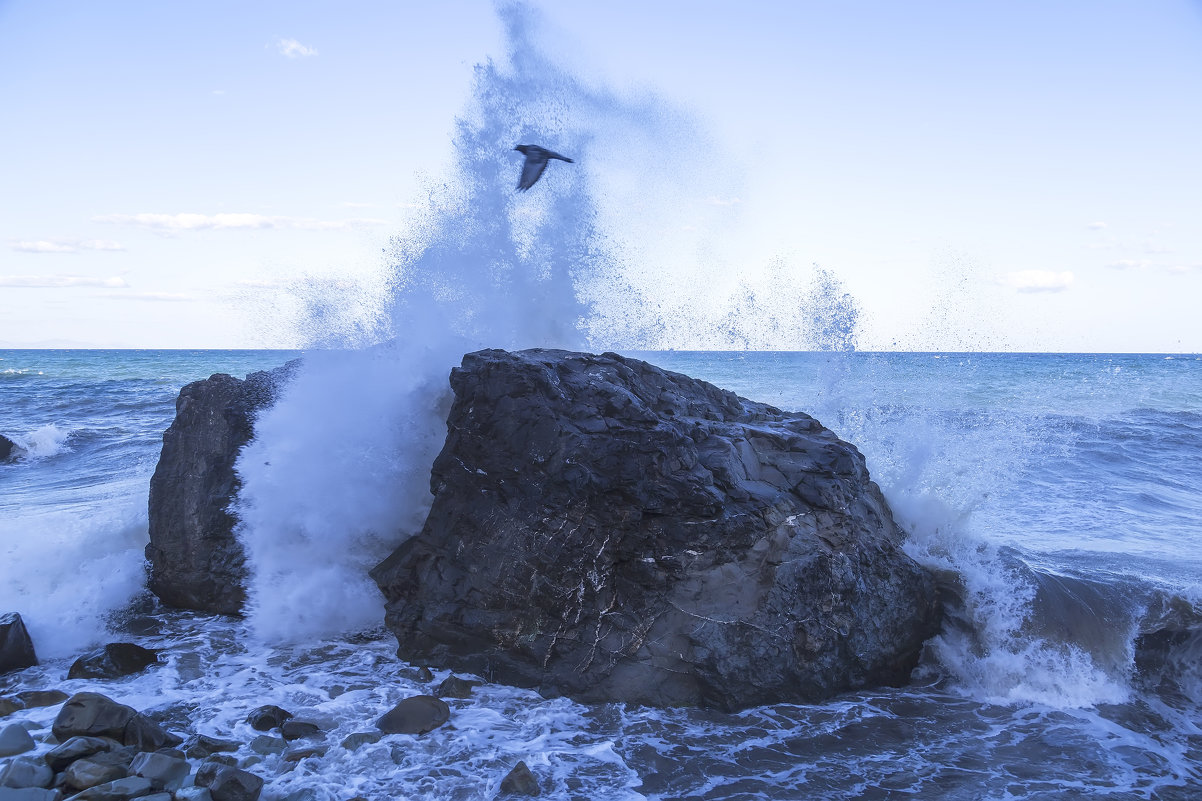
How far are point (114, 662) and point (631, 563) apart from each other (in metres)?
3.80

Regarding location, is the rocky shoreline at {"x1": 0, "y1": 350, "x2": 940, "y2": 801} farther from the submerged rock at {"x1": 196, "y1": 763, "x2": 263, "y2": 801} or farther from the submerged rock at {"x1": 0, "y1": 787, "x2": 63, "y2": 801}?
the submerged rock at {"x1": 0, "y1": 787, "x2": 63, "y2": 801}

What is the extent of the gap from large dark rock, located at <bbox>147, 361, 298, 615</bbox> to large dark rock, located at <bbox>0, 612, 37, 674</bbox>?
3.93 ft

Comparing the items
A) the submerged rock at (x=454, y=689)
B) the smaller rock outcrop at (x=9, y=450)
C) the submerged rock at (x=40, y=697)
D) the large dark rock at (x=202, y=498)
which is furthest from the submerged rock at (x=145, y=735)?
the smaller rock outcrop at (x=9, y=450)

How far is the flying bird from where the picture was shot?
798 centimetres

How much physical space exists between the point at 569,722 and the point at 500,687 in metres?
0.70

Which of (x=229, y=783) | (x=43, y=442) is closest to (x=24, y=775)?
(x=229, y=783)

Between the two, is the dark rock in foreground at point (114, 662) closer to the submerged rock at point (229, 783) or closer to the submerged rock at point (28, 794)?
Result: the submerged rock at point (28, 794)

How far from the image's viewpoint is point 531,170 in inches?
318

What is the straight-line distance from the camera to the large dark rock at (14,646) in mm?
5496

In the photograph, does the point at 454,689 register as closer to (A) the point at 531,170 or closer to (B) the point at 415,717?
(B) the point at 415,717

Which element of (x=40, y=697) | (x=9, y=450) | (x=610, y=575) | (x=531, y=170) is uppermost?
(x=531, y=170)

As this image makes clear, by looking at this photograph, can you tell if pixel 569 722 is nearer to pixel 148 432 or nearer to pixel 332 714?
pixel 332 714

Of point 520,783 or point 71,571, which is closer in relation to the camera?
point 520,783

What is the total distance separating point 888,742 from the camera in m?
4.70
